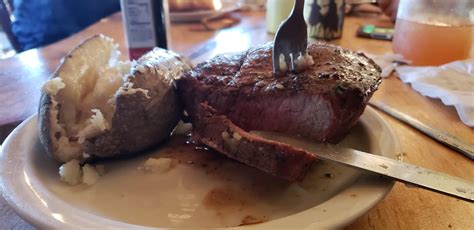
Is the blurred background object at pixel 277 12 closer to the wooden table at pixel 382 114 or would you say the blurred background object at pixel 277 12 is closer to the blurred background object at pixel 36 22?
the wooden table at pixel 382 114

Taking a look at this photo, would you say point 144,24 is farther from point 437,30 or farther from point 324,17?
point 437,30

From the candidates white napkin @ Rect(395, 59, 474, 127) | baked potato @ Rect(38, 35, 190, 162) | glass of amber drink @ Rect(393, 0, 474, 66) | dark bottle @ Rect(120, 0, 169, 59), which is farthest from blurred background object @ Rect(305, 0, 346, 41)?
baked potato @ Rect(38, 35, 190, 162)

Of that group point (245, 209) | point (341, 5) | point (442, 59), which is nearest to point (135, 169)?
point (245, 209)

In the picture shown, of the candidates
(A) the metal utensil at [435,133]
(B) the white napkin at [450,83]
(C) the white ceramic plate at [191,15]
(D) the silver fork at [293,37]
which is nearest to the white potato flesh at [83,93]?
(D) the silver fork at [293,37]

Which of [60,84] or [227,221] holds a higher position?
[60,84]

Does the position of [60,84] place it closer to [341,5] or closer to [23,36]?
[341,5]

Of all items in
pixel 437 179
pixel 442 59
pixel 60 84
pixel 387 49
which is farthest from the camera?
pixel 387 49

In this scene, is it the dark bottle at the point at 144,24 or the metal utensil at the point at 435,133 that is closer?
the metal utensil at the point at 435,133
